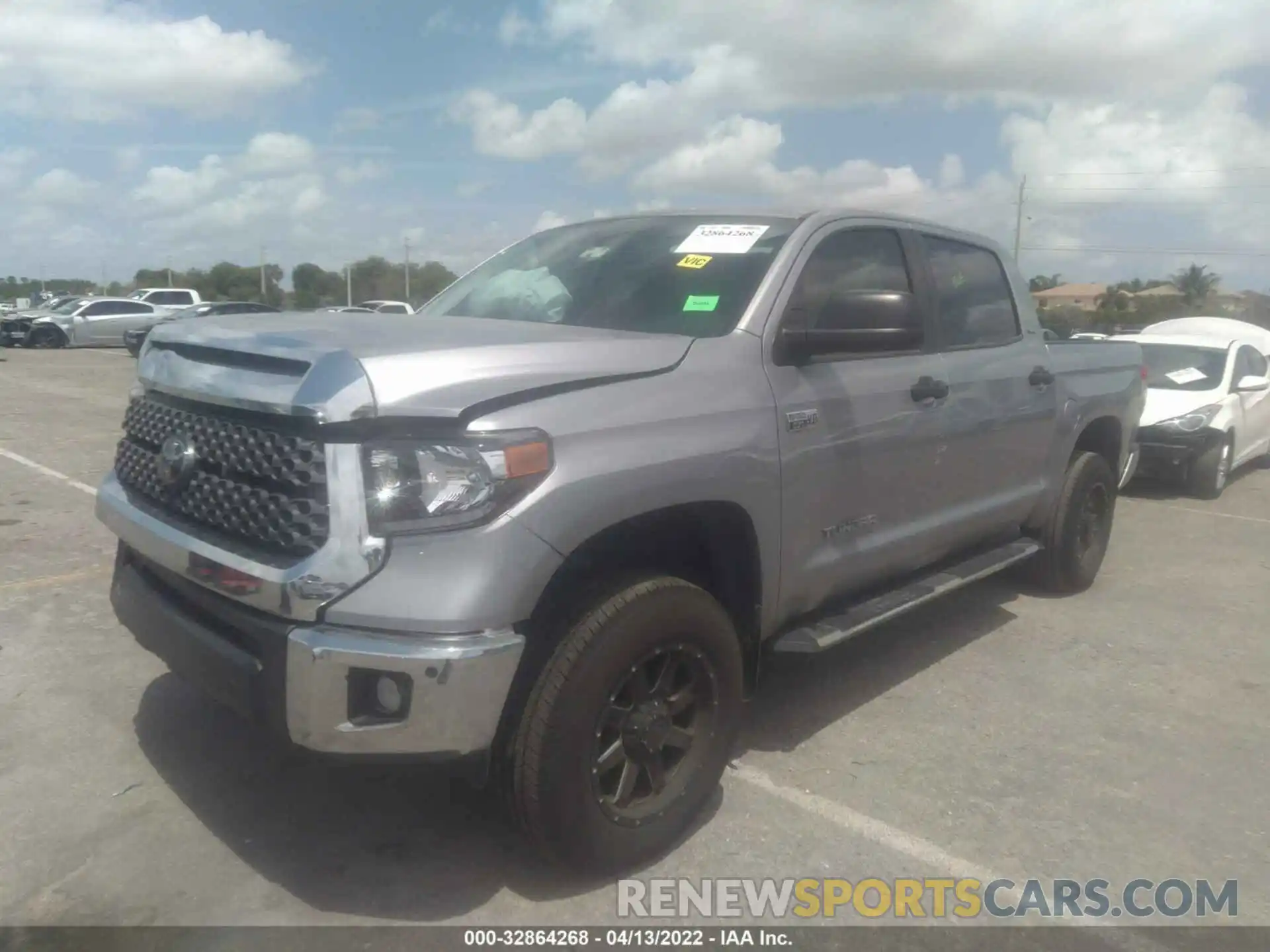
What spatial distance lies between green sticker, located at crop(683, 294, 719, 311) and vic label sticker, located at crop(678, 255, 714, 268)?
173 mm

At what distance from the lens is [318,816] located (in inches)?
126

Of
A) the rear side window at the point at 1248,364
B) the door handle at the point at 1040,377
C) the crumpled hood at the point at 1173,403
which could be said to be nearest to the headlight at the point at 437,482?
the door handle at the point at 1040,377

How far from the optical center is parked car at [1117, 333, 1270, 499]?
913 centimetres

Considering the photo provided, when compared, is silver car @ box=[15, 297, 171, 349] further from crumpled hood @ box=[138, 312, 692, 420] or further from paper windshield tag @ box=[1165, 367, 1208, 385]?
crumpled hood @ box=[138, 312, 692, 420]

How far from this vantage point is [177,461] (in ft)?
9.50

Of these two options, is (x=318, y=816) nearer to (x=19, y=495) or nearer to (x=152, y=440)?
(x=152, y=440)

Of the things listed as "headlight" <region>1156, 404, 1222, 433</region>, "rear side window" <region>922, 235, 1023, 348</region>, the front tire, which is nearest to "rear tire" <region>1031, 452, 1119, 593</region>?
"rear side window" <region>922, 235, 1023, 348</region>

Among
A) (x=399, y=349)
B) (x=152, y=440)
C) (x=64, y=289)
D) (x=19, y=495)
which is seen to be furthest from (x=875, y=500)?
(x=64, y=289)

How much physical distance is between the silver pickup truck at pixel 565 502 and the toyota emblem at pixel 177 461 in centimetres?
1

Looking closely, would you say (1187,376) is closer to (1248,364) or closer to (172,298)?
(1248,364)

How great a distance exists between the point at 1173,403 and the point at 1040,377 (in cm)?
529

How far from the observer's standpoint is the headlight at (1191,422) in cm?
912

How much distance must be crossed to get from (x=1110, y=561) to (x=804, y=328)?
4331mm

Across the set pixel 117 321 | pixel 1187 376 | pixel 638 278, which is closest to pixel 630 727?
pixel 638 278
